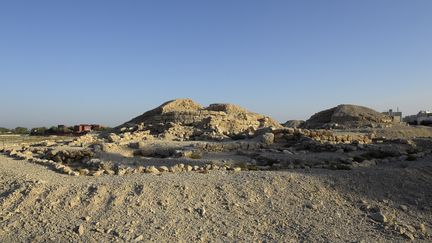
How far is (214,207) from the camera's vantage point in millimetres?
7438

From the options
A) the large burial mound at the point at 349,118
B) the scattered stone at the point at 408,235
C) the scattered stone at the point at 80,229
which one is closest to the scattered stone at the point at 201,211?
the scattered stone at the point at 80,229

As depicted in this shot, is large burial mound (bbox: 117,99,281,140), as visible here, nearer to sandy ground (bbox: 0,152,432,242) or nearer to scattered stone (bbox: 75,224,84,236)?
sandy ground (bbox: 0,152,432,242)

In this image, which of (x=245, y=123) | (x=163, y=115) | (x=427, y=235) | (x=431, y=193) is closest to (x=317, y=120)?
(x=245, y=123)

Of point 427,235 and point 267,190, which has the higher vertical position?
point 267,190

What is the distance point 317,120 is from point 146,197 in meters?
30.7

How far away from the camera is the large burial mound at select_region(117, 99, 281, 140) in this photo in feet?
69.9

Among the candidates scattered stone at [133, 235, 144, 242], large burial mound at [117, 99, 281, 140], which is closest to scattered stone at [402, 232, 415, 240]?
scattered stone at [133, 235, 144, 242]

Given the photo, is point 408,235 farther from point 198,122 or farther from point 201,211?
point 198,122

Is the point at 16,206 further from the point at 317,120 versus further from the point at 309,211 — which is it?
the point at 317,120

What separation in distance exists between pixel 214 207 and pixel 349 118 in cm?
2751

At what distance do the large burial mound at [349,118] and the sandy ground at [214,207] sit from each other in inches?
852

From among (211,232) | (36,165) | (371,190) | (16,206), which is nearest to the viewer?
(211,232)

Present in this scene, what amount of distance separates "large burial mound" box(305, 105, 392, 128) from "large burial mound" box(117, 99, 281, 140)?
6.66m

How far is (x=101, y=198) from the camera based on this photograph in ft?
25.0
